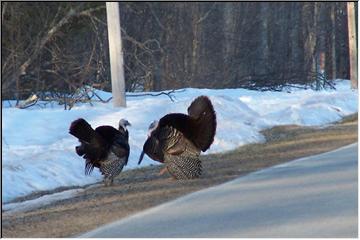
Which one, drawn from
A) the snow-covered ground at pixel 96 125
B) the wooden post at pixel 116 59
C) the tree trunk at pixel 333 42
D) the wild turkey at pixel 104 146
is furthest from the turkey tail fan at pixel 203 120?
the tree trunk at pixel 333 42

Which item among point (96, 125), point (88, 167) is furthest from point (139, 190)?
point (96, 125)

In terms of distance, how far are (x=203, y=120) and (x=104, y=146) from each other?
4.07 ft

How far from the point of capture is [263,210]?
919 cm

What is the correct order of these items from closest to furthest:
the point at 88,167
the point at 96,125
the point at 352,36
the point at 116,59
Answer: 1. the point at 88,167
2. the point at 96,125
3. the point at 116,59
4. the point at 352,36

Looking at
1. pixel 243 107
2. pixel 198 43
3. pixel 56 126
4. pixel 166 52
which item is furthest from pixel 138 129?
pixel 198 43

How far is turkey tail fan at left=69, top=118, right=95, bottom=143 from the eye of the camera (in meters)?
11.0

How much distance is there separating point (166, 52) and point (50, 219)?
25099 mm

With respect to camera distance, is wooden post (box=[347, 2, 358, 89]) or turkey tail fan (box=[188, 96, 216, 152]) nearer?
turkey tail fan (box=[188, 96, 216, 152])

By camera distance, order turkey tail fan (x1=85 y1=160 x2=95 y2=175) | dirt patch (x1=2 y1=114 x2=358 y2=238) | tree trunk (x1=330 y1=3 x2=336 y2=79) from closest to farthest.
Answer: dirt patch (x1=2 y1=114 x2=358 y2=238), turkey tail fan (x1=85 y1=160 x2=95 y2=175), tree trunk (x1=330 y1=3 x2=336 y2=79)

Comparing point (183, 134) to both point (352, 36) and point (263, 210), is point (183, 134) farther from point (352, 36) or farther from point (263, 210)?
point (352, 36)

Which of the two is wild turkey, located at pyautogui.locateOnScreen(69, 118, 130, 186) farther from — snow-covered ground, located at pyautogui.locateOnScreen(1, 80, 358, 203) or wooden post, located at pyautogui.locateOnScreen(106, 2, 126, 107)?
wooden post, located at pyautogui.locateOnScreen(106, 2, 126, 107)

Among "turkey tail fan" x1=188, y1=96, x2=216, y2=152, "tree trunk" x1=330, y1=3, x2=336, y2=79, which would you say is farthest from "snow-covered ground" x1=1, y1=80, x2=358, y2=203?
"tree trunk" x1=330, y1=3, x2=336, y2=79

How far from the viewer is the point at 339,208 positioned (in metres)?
9.13

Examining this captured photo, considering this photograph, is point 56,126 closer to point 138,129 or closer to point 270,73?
point 138,129
